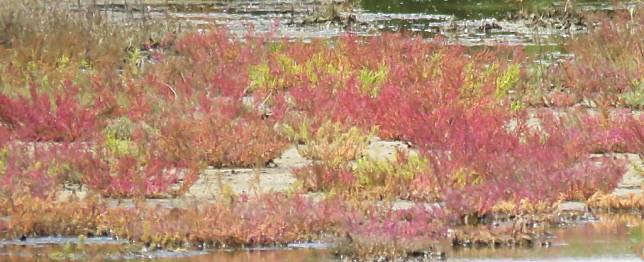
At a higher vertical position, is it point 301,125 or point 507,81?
point 301,125

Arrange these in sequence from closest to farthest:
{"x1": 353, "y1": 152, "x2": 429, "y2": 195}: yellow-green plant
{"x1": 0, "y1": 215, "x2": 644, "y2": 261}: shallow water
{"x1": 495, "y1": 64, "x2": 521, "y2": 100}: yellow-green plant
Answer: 1. {"x1": 0, "y1": 215, "x2": 644, "y2": 261}: shallow water
2. {"x1": 353, "y1": 152, "x2": 429, "y2": 195}: yellow-green plant
3. {"x1": 495, "y1": 64, "x2": 521, "y2": 100}: yellow-green plant

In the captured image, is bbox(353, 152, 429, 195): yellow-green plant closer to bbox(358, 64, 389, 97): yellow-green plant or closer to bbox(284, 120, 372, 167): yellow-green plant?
bbox(284, 120, 372, 167): yellow-green plant

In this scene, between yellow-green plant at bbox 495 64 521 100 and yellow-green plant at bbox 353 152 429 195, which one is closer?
yellow-green plant at bbox 353 152 429 195

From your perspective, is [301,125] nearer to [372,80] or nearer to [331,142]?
[331,142]

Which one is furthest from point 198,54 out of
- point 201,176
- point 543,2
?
point 543,2

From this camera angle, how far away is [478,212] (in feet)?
31.4

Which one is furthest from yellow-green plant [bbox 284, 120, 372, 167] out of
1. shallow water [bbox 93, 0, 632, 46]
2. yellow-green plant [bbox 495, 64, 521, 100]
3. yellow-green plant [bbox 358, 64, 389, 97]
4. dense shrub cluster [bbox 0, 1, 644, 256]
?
shallow water [bbox 93, 0, 632, 46]

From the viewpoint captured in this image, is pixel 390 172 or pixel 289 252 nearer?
pixel 289 252

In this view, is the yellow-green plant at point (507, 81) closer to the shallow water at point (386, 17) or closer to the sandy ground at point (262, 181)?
the sandy ground at point (262, 181)

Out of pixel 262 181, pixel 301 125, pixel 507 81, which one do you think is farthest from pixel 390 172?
pixel 507 81

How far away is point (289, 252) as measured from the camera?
8820 mm

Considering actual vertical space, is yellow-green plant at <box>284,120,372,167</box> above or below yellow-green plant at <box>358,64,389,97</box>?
above

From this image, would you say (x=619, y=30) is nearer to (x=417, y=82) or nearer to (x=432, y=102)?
(x=417, y=82)

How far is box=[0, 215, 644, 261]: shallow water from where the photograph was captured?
863 centimetres
